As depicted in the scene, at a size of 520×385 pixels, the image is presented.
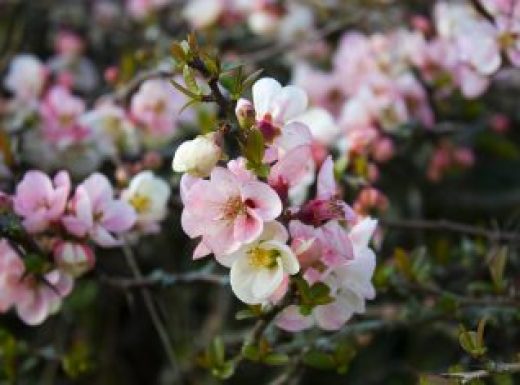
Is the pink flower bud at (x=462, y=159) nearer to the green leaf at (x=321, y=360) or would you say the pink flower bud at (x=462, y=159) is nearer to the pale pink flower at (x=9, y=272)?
the green leaf at (x=321, y=360)

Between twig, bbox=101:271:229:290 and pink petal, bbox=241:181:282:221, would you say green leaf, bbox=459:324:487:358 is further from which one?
twig, bbox=101:271:229:290

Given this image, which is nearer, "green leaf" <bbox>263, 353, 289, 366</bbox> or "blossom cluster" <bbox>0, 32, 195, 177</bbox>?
"green leaf" <bbox>263, 353, 289, 366</bbox>

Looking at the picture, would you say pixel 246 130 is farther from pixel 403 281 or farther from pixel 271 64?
pixel 271 64

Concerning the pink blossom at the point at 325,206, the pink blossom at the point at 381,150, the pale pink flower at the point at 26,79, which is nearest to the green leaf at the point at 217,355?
the pink blossom at the point at 325,206

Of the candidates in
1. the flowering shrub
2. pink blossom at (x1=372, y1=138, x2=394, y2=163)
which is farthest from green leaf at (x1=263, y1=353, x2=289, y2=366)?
pink blossom at (x1=372, y1=138, x2=394, y2=163)

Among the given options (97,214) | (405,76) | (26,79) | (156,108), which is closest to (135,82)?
(156,108)

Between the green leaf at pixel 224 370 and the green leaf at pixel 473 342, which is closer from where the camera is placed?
the green leaf at pixel 473 342

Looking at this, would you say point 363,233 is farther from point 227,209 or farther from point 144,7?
point 144,7
